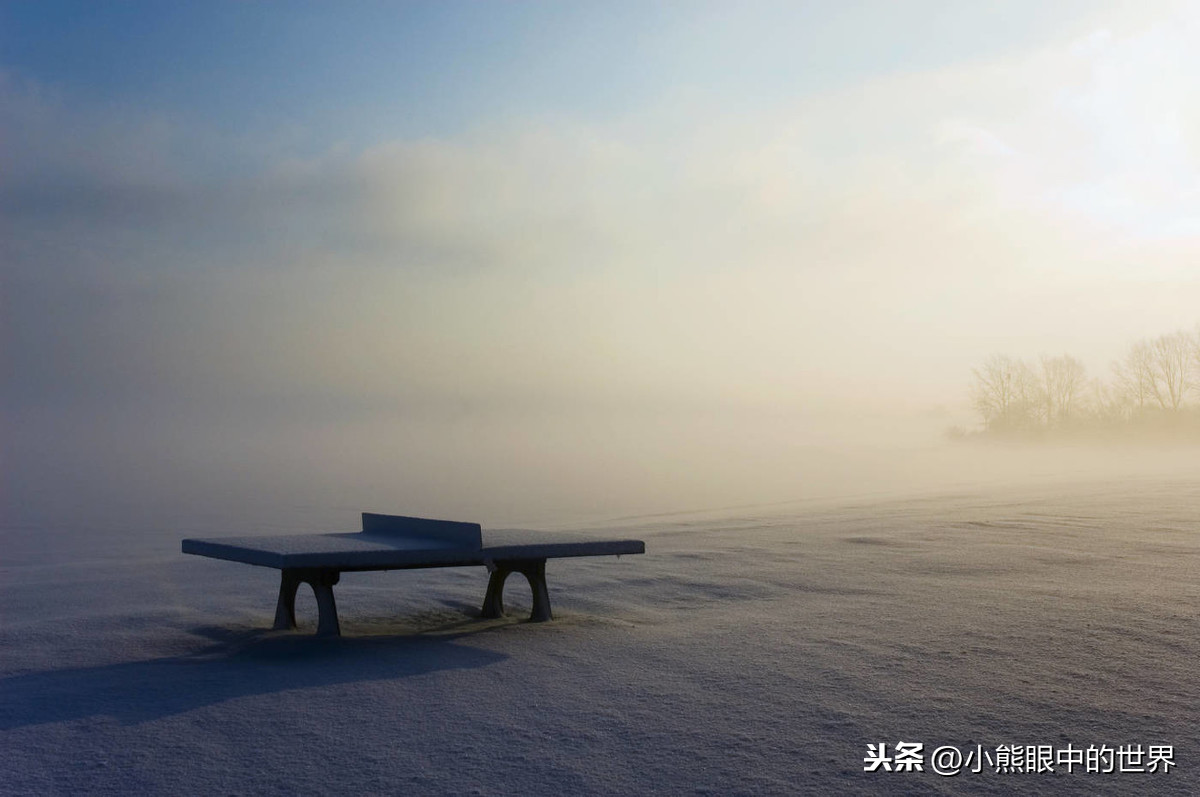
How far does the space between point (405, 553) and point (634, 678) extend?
1314mm

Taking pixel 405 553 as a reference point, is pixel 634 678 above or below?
below

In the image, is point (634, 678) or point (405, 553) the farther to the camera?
point (405, 553)

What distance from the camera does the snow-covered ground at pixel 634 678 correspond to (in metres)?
2.82

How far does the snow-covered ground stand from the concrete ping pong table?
8.8 inches

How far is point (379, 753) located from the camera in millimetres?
2984

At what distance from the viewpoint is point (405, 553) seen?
177 inches

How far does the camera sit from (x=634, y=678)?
380cm

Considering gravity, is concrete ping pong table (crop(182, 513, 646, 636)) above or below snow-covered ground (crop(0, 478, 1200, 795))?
above

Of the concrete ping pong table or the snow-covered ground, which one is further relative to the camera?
the concrete ping pong table

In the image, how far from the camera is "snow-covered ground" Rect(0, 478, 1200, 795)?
2.82m

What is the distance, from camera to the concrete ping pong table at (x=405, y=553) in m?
4.41

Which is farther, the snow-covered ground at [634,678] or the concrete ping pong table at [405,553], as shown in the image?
the concrete ping pong table at [405,553]

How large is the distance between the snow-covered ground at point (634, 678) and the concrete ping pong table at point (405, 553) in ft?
0.73

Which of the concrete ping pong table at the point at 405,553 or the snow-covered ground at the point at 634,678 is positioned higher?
the concrete ping pong table at the point at 405,553
